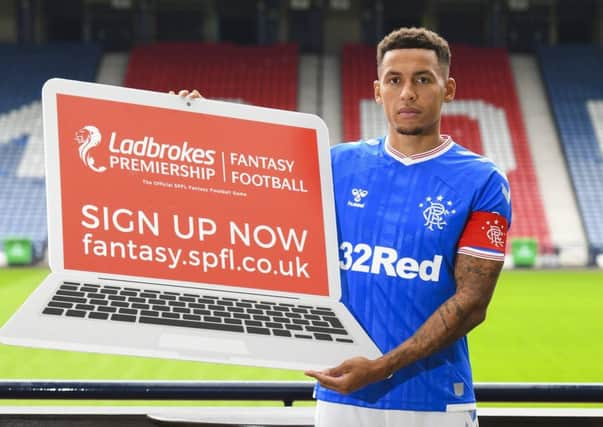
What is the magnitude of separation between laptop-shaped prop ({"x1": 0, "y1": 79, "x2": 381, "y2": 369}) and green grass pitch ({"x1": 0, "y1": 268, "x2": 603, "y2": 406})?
4.86 metres

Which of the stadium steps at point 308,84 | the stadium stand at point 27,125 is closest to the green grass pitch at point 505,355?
the stadium stand at point 27,125

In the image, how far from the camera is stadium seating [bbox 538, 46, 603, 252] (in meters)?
17.6

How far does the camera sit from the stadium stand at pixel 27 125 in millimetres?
17172

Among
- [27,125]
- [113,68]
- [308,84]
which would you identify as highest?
[113,68]

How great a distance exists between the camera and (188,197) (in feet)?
4.88

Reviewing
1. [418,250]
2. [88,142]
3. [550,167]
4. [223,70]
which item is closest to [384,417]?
[418,250]

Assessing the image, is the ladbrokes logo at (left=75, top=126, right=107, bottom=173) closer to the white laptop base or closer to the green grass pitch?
the white laptop base

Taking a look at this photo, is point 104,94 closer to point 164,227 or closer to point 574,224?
point 164,227

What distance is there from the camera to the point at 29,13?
21.9 m

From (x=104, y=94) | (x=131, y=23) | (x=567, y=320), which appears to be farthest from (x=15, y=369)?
(x=131, y=23)

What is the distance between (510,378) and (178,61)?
1733 cm

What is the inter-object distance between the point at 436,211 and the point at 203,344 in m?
0.58

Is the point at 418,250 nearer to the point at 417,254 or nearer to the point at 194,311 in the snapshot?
the point at 417,254

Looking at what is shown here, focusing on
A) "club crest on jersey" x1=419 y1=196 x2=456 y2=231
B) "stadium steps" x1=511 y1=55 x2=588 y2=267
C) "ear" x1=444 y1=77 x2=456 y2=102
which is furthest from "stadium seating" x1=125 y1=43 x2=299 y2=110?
"club crest on jersey" x1=419 y1=196 x2=456 y2=231
